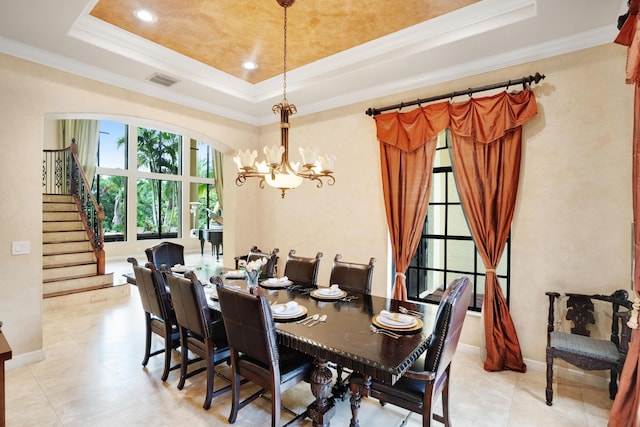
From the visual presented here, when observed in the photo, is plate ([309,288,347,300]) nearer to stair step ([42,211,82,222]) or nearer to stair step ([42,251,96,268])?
stair step ([42,251,96,268])

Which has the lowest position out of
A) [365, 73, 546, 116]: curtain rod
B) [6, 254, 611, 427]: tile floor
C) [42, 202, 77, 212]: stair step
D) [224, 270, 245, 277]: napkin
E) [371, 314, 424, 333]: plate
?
[6, 254, 611, 427]: tile floor

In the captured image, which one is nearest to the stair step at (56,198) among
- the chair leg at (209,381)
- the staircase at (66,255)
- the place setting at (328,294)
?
the staircase at (66,255)

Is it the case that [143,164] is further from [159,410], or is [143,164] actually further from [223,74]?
[159,410]

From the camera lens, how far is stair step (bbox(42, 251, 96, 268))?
548 centimetres

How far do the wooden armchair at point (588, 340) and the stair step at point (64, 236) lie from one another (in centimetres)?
740

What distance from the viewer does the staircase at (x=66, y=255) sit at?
5294 mm

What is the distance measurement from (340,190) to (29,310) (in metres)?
3.69

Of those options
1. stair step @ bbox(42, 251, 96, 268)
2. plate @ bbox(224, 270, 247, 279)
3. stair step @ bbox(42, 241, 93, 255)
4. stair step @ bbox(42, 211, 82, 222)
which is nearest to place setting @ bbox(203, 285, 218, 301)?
plate @ bbox(224, 270, 247, 279)

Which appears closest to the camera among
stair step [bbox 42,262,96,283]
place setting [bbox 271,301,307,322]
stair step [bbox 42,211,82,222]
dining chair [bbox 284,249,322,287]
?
place setting [bbox 271,301,307,322]

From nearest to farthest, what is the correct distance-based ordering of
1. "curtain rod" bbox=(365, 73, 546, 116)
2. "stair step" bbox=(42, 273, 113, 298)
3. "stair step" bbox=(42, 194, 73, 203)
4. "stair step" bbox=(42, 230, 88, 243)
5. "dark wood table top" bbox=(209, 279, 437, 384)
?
"dark wood table top" bbox=(209, 279, 437, 384) → "curtain rod" bbox=(365, 73, 546, 116) → "stair step" bbox=(42, 273, 113, 298) → "stair step" bbox=(42, 230, 88, 243) → "stair step" bbox=(42, 194, 73, 203)

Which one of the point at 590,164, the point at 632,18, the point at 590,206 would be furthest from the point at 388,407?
the point at 632,18

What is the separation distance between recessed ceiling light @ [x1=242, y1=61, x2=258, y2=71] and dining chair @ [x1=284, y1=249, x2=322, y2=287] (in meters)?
2.36

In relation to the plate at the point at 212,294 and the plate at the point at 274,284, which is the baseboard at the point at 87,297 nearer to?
the plate at the point at 212,294

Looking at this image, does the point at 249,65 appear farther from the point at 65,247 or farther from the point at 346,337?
the point at 65,247
